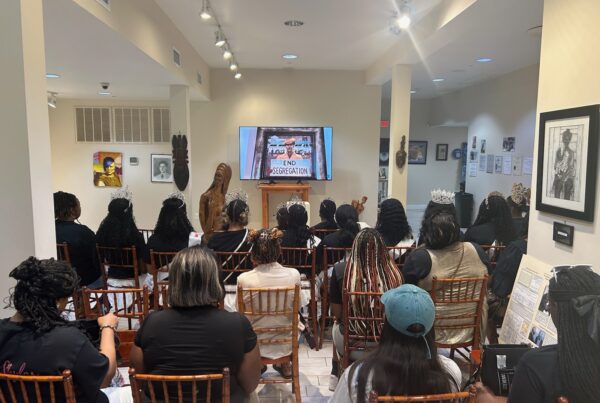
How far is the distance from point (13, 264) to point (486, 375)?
2247mm

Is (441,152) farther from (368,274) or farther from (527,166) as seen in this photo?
(368,274)

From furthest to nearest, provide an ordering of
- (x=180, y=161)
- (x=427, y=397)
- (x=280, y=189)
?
(x=280, y=189) < (x=180, y=161) < (x=427, y=397)

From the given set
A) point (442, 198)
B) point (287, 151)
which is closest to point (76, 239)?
point (442, 198)

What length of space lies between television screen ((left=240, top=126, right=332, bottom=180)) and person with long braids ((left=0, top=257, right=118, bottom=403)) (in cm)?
568

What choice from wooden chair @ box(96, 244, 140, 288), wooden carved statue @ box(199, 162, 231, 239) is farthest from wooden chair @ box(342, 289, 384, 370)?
wooden carved statue @ box(199, 162, 231, 239)

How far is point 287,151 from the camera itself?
7.12m

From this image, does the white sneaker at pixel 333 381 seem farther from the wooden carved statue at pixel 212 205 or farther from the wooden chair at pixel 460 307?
the wooden carved statue at pixel 212 205

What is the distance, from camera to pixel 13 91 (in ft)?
6.57

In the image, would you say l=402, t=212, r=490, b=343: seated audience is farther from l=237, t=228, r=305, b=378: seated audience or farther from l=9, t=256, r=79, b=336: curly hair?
l=9, t=256, r=79, b=336: curly hair

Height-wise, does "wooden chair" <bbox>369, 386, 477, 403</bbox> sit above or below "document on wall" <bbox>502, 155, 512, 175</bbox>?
below

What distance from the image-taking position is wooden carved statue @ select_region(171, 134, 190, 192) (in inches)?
228

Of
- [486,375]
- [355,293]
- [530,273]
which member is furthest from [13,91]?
[530,273]

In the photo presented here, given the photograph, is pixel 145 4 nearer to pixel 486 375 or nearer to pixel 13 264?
pixel 13 264

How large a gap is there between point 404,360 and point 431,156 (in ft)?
34.3
